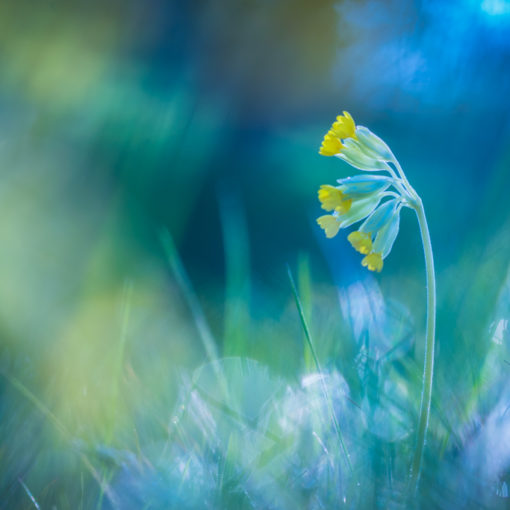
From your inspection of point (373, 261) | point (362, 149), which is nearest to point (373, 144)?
point (362, 149)

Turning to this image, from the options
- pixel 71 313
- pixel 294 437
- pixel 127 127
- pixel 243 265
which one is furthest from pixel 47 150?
pixel 294 437

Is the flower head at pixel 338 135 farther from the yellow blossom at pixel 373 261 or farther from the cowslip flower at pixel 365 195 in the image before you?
the yellow blossom at pixel 373 261

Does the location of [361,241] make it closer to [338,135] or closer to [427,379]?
[338,135]

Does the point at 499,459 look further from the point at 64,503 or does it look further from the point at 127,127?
the point at 127,127

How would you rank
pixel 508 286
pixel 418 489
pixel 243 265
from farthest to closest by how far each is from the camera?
1. pixel 243 265
2. pixel 508 286
3. pixel 418 489

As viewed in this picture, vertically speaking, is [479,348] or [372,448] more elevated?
[479,348]

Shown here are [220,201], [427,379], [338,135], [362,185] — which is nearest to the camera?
[427,379]

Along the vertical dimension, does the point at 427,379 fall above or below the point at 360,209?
below

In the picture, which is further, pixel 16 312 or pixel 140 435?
pixel 16 312
